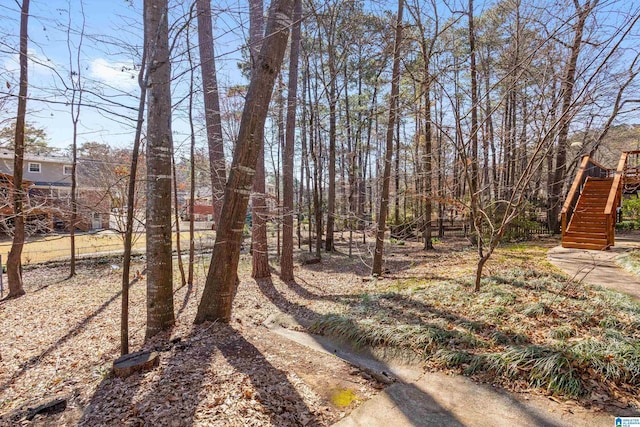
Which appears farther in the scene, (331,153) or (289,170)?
(331,153)

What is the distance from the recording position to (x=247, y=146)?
131 inches

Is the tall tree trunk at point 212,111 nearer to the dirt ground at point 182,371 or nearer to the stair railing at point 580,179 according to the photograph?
the dirt ground at point 182,371

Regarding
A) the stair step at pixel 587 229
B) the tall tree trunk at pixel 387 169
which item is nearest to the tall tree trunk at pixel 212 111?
the tall tree trunk at pixel 387 169

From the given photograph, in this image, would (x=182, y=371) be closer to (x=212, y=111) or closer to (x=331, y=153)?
(x=212, y=111)

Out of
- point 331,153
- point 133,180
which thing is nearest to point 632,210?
point 331,153

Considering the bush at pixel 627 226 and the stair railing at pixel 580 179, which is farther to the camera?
the bush at pixel 627 226

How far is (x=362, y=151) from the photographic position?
17734 mm

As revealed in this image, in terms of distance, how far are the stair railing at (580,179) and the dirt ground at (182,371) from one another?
3581mm

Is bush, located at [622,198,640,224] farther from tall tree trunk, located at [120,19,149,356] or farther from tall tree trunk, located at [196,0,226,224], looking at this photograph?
tall tree trunk, located at [120,19,149,356]

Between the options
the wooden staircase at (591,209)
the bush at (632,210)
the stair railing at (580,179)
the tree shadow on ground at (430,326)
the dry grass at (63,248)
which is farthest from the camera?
the bush at (632,210)

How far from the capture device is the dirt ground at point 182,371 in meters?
2.21

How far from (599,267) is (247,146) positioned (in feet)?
21.1

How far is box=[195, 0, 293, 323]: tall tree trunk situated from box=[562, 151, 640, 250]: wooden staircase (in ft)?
22.3

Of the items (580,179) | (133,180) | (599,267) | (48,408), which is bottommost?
(48,408)
